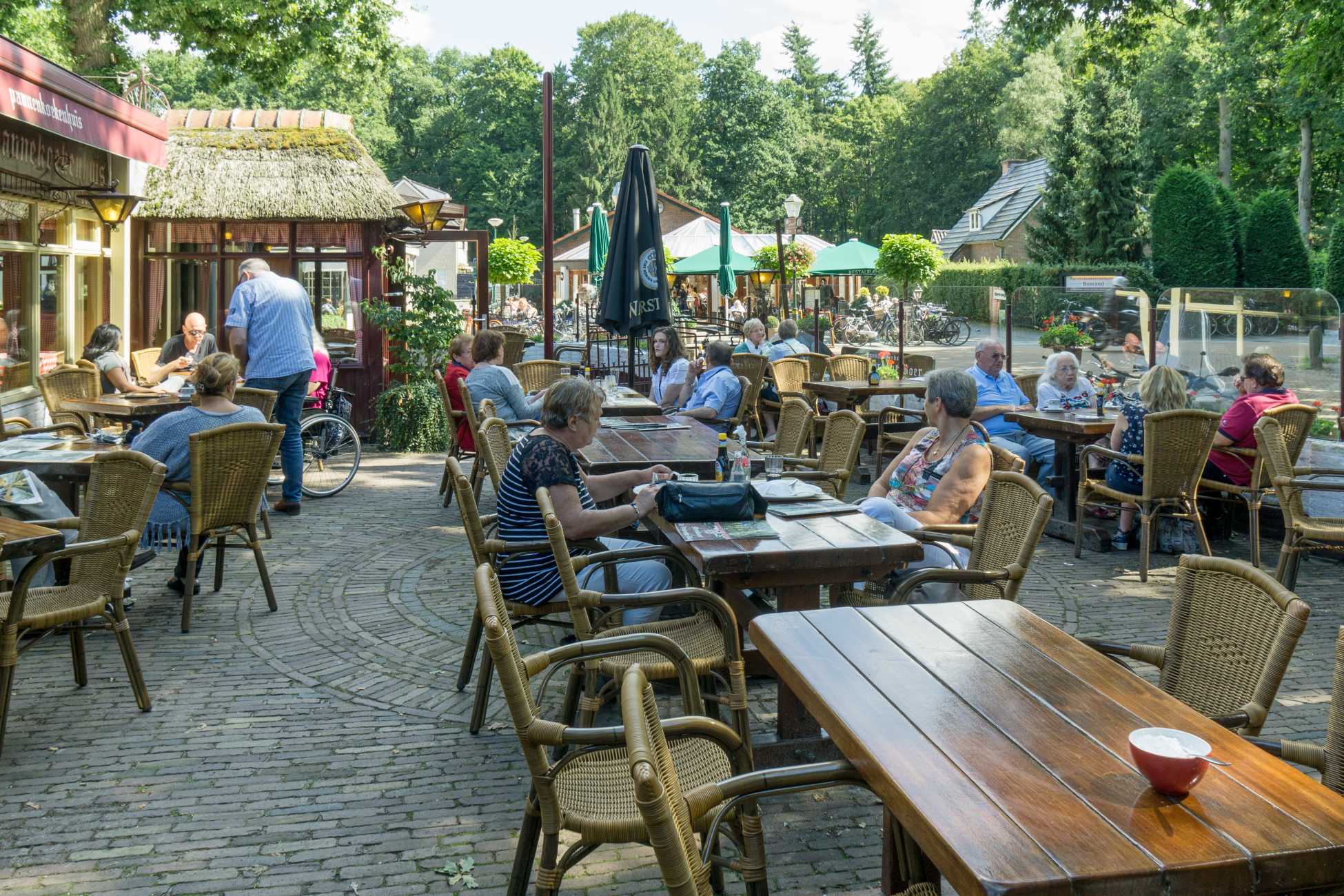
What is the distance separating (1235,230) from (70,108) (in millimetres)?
26857

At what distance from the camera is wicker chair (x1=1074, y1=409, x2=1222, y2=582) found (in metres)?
7.18

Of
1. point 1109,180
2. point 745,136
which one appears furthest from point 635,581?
point 745,136

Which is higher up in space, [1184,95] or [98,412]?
[1184,95]

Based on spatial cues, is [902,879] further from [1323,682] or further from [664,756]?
[1323,682]

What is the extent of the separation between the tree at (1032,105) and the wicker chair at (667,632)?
59565 mm

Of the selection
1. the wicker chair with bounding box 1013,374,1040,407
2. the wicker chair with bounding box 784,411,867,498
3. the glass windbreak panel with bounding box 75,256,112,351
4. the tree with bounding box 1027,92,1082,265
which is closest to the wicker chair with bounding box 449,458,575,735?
the wicker chair with bounding box 784,411,867,498

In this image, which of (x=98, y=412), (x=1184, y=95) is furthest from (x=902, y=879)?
(x=1184, y=95)

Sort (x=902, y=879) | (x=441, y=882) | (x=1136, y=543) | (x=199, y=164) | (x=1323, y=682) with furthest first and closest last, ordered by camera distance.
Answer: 1. (x=199, y=164)
2. (x=1136, y=543)
3. (x=1323, y=682)
4. (x=441, y=882)
5. (x=902, y=879)

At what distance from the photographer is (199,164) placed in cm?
1359

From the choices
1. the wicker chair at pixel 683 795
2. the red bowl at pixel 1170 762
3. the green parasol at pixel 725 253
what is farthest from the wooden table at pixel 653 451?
the green parasol at pixel 725 253

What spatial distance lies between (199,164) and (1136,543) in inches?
432

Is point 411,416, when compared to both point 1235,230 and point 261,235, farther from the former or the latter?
point 1235,230

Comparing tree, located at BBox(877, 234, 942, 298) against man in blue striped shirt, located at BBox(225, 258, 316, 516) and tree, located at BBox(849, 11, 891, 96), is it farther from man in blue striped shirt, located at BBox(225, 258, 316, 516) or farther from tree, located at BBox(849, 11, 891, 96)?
tree, located at BBox(849, 11, 891, 96)

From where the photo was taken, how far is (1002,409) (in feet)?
30.0
